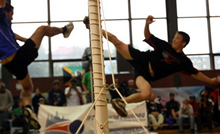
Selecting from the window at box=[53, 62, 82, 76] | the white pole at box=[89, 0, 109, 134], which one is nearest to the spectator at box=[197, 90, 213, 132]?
the white pole at box=[89, 0, 109, 134]

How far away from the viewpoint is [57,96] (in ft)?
20.9

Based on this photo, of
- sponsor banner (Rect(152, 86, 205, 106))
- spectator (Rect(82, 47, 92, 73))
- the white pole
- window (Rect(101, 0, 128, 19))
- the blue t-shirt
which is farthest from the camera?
sponsor banner (Rect(152, 86, 205, 106))

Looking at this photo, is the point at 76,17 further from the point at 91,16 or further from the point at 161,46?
the point at 91,16

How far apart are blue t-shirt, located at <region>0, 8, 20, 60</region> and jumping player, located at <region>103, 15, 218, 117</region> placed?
1149 millimetres

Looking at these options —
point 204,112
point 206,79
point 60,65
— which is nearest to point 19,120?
point 60,65

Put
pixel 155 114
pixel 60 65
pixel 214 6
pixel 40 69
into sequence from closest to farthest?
pixel 214 6, pixel 155 114, pixel 40 69, pixel 60 65

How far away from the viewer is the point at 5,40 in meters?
3.77

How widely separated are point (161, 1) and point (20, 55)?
193 centimetres

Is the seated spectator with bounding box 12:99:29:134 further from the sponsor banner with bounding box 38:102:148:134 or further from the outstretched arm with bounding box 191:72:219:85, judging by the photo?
A: the outstretched arm with bounding box 191:72:219:85

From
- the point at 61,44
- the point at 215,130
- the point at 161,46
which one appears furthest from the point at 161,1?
the point at 61,44

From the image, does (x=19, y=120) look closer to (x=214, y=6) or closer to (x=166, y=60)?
(x=166, y=60)

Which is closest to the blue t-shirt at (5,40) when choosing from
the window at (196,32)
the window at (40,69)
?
the window at (196,32)

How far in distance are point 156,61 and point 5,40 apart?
1.75 meters

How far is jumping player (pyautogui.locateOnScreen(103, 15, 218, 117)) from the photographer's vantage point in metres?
4.46
